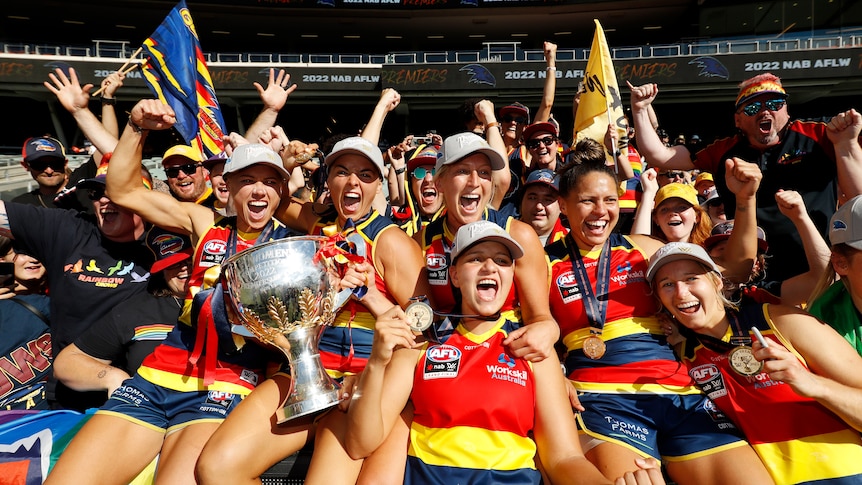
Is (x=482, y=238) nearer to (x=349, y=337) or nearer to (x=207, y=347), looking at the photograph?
(x=349, y=337)

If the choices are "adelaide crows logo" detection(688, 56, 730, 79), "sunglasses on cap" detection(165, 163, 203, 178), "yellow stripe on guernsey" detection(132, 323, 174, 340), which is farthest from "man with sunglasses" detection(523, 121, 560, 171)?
"adelaide crows logo" detection(688, 56, 730, 79)

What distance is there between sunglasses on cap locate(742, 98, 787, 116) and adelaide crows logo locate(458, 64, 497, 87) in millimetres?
24749

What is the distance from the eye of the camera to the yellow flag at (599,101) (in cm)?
605

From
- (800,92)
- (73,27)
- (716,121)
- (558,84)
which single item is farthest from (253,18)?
(800,92)

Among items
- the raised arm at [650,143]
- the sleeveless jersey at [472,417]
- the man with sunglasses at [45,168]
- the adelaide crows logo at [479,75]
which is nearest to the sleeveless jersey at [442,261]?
the sleeveless jersey at [472,417]

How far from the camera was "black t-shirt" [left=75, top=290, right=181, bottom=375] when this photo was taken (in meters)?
3.88

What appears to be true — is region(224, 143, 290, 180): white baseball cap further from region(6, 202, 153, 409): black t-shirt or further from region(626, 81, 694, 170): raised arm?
region(626, 81, 694, 170): raised arm

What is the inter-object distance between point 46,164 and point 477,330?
5287 millimetres

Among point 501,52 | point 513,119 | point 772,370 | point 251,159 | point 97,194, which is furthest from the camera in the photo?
point 501,52

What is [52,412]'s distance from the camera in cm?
367

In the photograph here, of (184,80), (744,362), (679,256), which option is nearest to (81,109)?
(184,80)

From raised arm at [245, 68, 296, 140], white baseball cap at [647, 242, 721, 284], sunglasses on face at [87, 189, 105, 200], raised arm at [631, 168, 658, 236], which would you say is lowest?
white baseball cap at [647, 242, 721, 284]

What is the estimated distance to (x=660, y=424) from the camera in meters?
3.20

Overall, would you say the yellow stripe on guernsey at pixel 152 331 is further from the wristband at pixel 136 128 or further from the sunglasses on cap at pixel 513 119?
the sunglasses on cap at pixel 513 119
